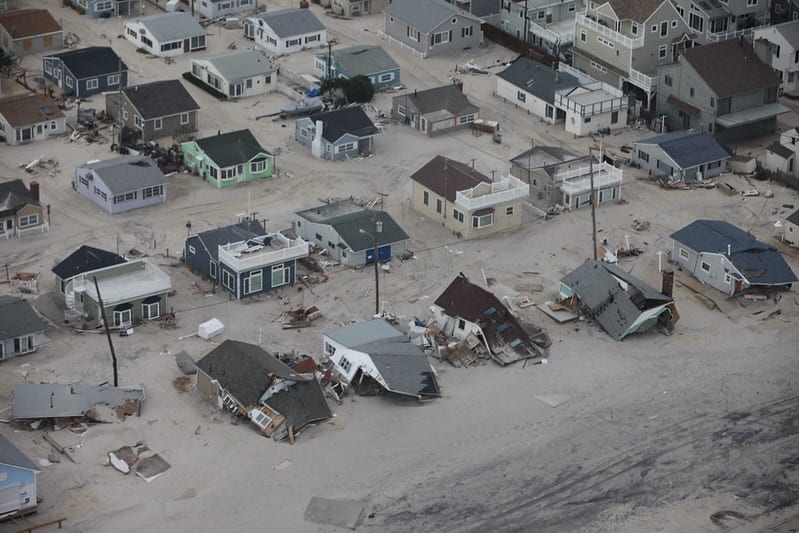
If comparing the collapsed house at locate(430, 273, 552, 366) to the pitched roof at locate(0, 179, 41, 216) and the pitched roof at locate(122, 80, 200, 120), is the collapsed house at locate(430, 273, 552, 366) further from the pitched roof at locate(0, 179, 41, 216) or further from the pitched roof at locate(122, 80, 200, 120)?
the pitched roof at locate(122, 80, 200, 120)

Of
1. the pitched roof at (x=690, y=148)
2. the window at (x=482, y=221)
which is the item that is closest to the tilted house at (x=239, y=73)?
the window at (x=482, y=221)

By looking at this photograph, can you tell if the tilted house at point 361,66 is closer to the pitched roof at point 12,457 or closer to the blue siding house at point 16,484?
the pitched roof at point 12,457

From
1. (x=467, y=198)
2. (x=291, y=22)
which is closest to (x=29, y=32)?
(x=291, y=22)

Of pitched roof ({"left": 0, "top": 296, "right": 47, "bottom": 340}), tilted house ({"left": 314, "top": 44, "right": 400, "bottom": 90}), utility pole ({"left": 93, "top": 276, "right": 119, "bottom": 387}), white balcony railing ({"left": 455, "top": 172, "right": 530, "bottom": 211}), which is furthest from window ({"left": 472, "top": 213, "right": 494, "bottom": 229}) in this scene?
pitched roof ({"left": 0, "top": 296, "right": 47, "bottom": 340})

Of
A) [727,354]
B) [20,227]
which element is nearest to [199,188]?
[20,227]

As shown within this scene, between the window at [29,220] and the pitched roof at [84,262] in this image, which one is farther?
the window at [29,220]

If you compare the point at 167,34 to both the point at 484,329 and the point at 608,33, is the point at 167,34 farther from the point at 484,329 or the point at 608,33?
the point at 484,329

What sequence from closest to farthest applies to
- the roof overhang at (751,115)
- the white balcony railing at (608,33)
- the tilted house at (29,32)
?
1. the roof overhang at (751,115)
2. the white balcony railing at (608,33)
3. the tilted house at (29,32)
